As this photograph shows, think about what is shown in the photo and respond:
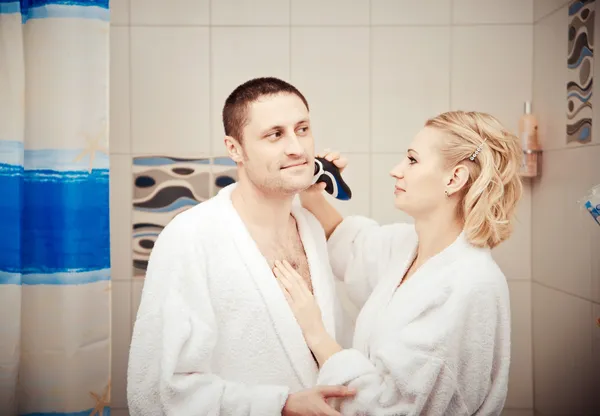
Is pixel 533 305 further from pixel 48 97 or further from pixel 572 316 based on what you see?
pixel 48 97

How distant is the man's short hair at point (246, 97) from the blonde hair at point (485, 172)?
442mm

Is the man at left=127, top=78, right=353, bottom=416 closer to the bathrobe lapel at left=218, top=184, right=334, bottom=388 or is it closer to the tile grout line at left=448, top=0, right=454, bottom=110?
the bathrobe lapel at left=218, top=184, right=334, bottom=388

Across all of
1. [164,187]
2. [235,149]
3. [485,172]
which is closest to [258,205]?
[235,149]

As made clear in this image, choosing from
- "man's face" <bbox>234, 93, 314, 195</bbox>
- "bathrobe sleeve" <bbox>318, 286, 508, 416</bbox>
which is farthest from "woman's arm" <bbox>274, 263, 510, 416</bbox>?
"man's face" <bbox>234, 93, 314, 195</bbox>

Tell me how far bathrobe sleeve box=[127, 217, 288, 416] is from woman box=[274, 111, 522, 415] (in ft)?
0.68

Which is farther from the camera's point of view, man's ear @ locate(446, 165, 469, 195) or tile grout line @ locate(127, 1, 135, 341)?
tile grout line @ locate(127, 1, 135, 341)

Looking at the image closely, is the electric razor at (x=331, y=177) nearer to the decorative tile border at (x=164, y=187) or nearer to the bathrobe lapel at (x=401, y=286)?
the bathrobe lapel at (x=401, y=286)

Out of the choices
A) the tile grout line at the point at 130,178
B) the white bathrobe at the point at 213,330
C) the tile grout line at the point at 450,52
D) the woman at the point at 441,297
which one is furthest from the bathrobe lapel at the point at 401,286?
the tile grout line at the point at 130,178

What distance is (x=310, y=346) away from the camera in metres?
1.45

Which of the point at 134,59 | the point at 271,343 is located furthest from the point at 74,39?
the point at 271,343

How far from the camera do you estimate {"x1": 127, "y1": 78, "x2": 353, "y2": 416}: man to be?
1.35 metres

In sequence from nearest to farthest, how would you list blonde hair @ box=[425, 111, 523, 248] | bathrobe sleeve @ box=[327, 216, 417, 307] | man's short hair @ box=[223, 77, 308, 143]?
blonde hair @ box=[425, 111, 523, 248], man's short hair @ box=[223, 77, 308, 143], bathrobe sleeve @ box=[327, 216, 417, 307]

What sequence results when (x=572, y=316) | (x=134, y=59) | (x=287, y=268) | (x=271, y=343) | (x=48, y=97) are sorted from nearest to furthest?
(x=271, y=343), (x=287, y=268), (x=48, y=97), (x=572, y=316), (x=134, y=59)

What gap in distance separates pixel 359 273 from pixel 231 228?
1.59ft
